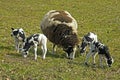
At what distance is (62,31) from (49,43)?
9.23 ft

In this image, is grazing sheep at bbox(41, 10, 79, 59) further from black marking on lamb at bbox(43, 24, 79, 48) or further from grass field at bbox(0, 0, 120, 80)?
grass field at bbox(0, 0, 120, 80)

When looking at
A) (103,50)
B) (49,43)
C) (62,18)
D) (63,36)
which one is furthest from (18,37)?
(103,50)

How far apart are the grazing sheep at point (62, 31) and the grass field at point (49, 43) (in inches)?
20.3

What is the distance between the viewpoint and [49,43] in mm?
19719

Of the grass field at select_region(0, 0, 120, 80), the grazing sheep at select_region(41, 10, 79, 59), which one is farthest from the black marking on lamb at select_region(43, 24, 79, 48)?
the grass field at select_region(0, 0, 120, 80)

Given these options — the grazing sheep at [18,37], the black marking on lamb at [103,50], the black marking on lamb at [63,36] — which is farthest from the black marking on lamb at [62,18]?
the black marking on lamb at [103,50]

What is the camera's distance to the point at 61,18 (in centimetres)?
1808

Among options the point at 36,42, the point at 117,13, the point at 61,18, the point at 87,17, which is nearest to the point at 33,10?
the point at 87,17

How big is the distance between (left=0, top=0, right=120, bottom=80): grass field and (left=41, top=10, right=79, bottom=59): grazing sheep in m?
0.52

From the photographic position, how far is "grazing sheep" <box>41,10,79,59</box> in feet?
54.9

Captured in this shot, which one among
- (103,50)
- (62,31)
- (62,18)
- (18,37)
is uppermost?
(62,18)

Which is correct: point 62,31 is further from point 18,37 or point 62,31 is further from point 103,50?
point 103,50

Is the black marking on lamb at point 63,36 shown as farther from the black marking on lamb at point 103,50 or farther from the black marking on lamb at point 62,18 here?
the black marking on lamb at point 103,50

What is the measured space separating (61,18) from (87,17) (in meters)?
12.9
